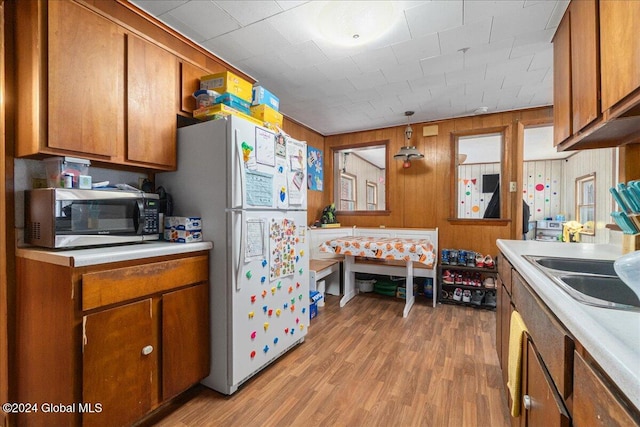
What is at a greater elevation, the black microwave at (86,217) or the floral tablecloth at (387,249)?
the black microwave at (86,217)

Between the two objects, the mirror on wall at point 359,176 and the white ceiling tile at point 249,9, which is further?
the mirror on wall at point 359,176

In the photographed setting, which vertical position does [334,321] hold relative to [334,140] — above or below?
below

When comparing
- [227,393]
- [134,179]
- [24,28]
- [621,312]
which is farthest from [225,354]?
[24,28]

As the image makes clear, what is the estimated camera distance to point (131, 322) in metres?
1.38

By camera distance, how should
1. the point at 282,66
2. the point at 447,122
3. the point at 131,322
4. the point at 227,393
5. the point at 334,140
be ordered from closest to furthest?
the point at 131,322
the point at 227,393
the point at 282,66
the point at 447,122
the point at 334,140

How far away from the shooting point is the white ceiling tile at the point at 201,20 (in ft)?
5.66

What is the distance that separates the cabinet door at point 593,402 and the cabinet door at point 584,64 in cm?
118

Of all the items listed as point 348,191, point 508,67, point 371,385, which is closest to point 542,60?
point 508,67

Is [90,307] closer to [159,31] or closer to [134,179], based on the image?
[134,179]

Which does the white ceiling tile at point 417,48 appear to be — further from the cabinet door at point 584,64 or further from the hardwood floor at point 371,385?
the hardwood floor at point 371,385

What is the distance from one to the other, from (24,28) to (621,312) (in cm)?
262

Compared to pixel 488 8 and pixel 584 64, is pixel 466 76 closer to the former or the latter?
pixel 488 8

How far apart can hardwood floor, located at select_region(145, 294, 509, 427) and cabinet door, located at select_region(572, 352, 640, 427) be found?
113 centimetres

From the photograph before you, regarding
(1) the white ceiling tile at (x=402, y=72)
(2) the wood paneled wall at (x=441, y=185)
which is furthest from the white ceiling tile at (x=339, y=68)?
(2) the wood paneled wall at (x=441, y=185)
